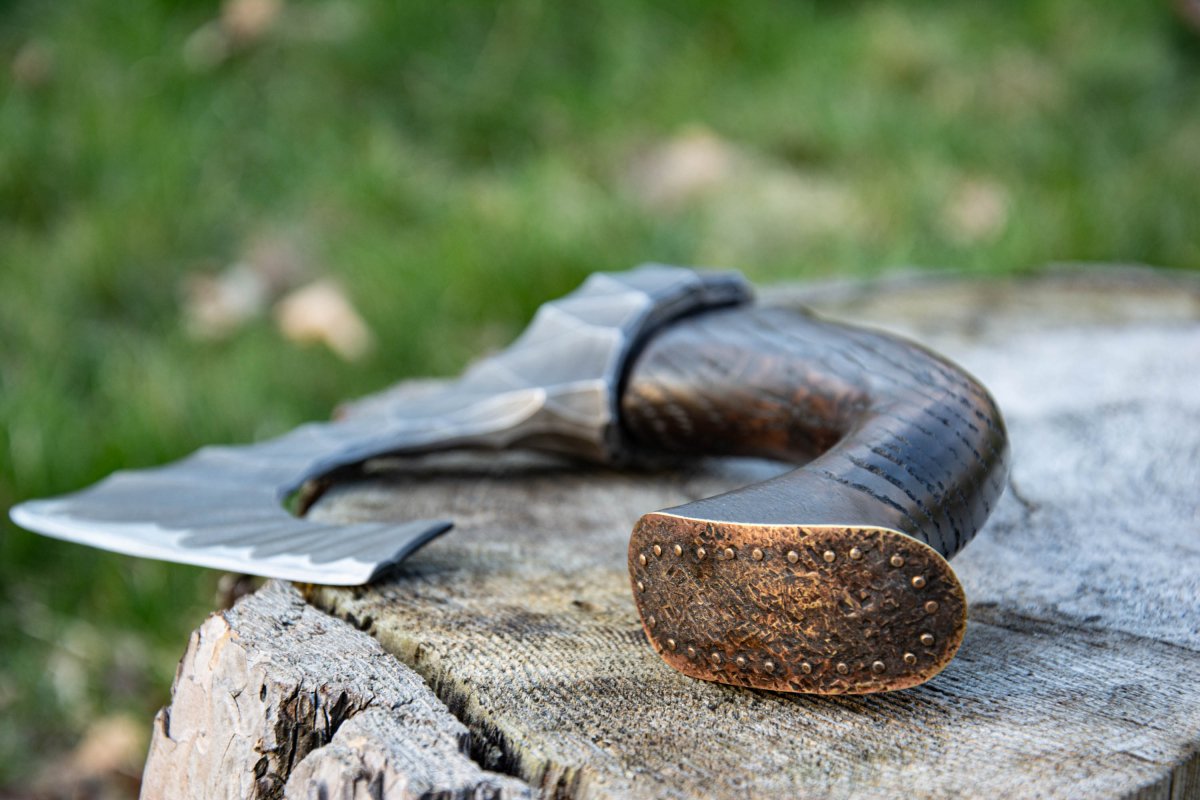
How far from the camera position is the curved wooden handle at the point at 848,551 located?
75 centimetres

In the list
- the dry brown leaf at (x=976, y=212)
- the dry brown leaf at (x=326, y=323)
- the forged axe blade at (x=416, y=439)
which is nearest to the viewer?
the forged axe blade at (x=416, y=439)

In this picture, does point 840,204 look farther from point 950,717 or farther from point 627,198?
point 950,717

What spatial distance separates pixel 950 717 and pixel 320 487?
741mm

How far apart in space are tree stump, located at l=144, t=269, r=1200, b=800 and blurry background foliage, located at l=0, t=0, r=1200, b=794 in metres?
0.85

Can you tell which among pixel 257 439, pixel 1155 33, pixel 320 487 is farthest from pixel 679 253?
pixel 1155 33

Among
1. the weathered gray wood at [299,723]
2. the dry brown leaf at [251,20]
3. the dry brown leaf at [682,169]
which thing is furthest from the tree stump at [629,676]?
the dry brown leaf at [251,20]

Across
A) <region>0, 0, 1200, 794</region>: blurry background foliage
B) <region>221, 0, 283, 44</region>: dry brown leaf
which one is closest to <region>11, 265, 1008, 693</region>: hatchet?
<region>0, 0, 1200, 794</region>: blurry background foliage

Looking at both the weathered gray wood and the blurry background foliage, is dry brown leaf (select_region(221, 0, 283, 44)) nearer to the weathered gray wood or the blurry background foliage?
the blurry background foliage

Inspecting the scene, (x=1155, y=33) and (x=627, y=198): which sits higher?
(x=1155, y=33)

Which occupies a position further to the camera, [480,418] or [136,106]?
[136,106]

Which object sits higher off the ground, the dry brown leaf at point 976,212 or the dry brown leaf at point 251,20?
the dry brown leaf at point 251,20

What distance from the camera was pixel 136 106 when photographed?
284 centimetres

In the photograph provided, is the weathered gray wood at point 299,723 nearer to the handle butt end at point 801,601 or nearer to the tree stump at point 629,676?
the tree stump at point 629,676

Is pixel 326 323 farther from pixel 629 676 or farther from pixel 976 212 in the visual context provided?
pixel 629 676
